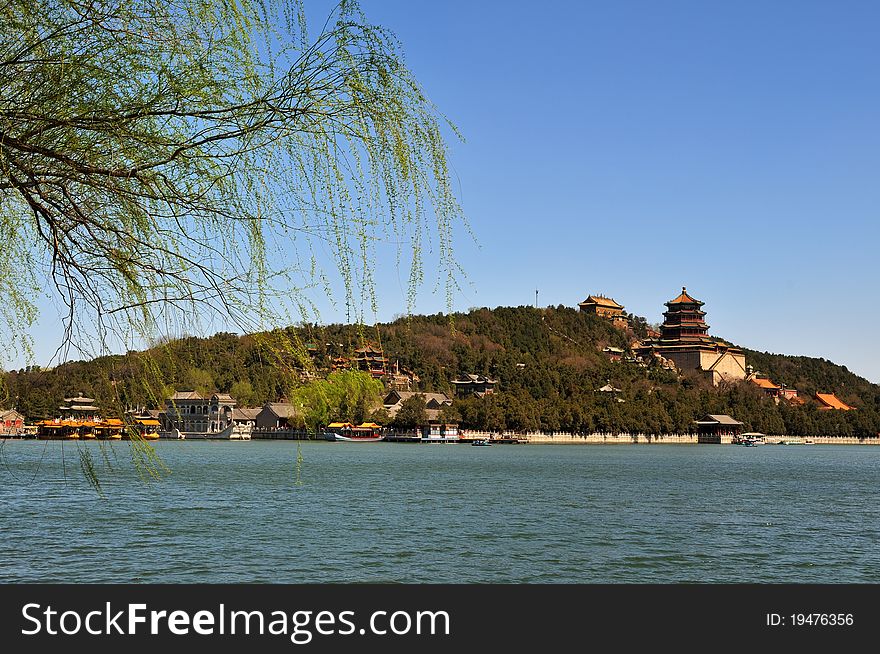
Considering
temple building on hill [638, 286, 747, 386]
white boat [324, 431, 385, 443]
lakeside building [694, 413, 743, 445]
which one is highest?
temple building on hill [638, 286, 747, 386]

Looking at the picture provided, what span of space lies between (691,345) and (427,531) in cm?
8346

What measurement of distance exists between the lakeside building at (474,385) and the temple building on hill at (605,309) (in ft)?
100

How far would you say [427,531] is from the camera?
16250 millimetres

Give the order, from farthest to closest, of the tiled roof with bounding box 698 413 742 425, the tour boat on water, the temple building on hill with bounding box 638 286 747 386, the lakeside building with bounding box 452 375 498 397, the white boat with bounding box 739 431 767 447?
the temple building on hill with bounding box 638 286 747 386 < the lakeside building with bounding box 452 375 498 397 < the tiled roof with bounding box 698 413 742 425 < the white boat with bounding box 739 431 767 447 < the tour boat on water

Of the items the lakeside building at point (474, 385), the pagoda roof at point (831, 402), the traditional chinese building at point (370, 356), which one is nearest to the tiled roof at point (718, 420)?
the lakeside building at point (474, 385)

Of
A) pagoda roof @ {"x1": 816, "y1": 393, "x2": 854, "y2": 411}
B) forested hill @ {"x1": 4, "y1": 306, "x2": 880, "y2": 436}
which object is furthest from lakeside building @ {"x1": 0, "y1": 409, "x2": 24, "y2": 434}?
pagoda roof @ {"x1": 816, "y1": 393, "x2": 854, "y2": 411}

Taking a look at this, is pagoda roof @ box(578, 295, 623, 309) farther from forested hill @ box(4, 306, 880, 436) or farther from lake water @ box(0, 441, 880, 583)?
lake water @ box(0, 441, 880, 583)

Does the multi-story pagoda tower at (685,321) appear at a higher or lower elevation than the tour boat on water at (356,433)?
higher

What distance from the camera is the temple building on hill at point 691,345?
9562 centimetres

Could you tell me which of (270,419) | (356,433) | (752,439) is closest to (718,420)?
(752,439)

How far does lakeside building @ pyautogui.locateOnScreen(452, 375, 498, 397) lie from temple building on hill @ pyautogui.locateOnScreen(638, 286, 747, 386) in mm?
Answer: 19151

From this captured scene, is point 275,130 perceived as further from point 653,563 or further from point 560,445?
point 560,445

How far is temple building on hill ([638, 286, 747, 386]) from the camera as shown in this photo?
9562cm

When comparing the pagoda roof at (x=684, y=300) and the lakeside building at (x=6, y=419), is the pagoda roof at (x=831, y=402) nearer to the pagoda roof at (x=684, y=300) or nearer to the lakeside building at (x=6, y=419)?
the pagoda roof at (x=684, y=300)
